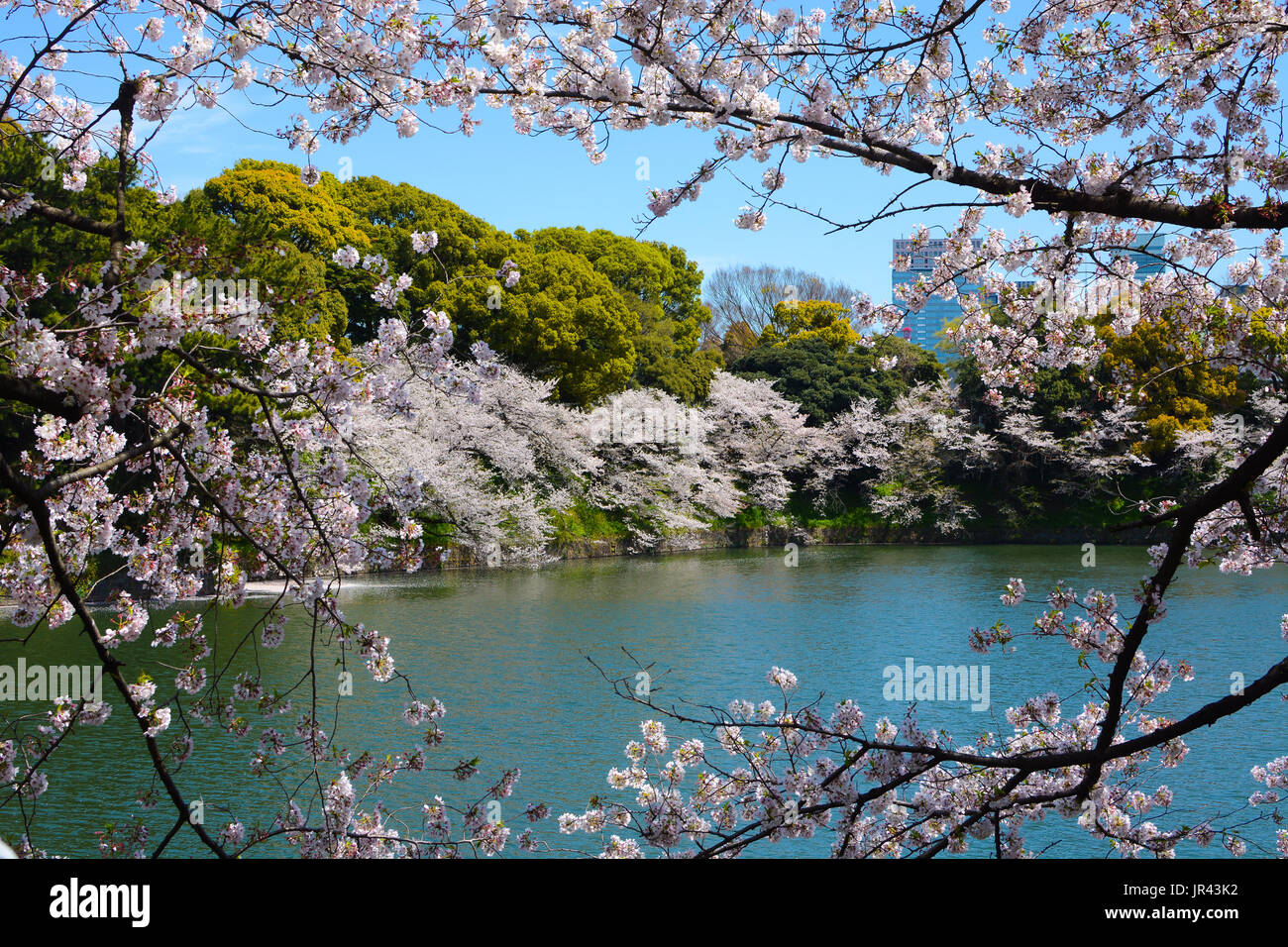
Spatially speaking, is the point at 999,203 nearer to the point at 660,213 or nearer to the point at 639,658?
the point at 660,213

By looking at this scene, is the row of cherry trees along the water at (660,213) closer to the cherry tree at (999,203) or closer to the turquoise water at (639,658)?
the cherry tree at (999,203)

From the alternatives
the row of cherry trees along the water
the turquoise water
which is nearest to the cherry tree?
the row of cherry trees along the water

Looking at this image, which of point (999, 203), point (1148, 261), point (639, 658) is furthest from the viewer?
point (639, 658)

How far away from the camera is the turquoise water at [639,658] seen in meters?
6.06

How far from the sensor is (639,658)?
9.97m

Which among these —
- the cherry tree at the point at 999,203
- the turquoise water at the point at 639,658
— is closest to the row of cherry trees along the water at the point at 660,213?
the cherry tree at the point at 999,203

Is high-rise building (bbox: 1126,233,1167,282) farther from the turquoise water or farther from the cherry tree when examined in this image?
the turquoise water

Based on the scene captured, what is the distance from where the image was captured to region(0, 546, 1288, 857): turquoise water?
239 inches

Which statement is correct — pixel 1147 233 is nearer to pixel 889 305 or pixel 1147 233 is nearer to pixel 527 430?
pixel 889 305

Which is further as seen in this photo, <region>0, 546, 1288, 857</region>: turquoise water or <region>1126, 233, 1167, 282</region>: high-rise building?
<region>0, 546, 1288, 857</region>: turquoise water

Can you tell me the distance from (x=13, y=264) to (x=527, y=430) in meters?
8.61

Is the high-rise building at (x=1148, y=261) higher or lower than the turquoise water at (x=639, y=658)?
higher

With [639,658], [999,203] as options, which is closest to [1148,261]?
[999,203]
